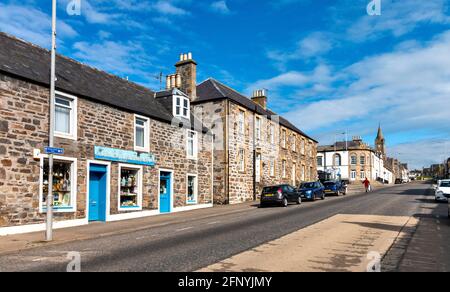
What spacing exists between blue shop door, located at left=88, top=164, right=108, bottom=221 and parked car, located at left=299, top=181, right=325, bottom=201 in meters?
Result: 15.5

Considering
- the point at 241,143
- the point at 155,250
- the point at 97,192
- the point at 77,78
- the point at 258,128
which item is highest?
the point at 77,78

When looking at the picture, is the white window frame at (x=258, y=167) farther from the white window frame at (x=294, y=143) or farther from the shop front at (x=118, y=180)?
the shop front at (x=118, y=180)

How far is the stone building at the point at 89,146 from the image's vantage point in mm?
13781

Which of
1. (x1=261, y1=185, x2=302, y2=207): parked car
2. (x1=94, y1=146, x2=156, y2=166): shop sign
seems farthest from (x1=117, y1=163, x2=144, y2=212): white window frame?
(x1=261, y1=185, x2=302, y2=207): parked car

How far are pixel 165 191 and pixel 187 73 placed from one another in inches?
403

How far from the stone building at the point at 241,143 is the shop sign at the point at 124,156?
7441 millimetres

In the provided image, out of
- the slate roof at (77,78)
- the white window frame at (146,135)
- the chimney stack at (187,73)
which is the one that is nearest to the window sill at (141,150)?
the white window frame at (146,135)

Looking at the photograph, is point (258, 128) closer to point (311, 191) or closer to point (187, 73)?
point (311, 191)

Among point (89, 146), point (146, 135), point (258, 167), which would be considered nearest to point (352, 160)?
point (258, 167)

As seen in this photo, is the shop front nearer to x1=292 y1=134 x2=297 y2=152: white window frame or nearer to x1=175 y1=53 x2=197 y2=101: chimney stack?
x1=175 y1=53 x2=197 y2=101: chimney stack

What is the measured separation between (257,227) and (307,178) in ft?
107

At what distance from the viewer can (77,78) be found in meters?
17.7

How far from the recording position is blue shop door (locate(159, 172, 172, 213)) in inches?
842
